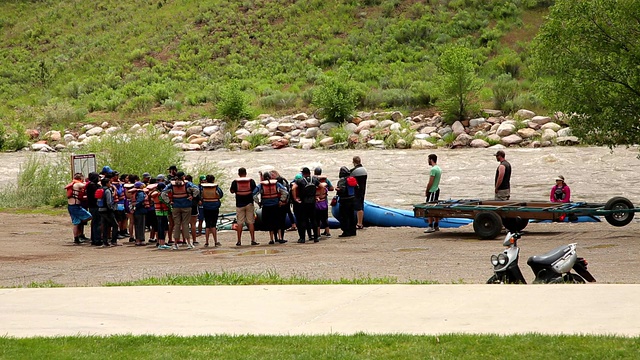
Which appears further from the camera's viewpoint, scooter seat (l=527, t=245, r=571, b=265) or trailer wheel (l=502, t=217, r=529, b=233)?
trailer wheel (l=502, t=217, r=529, b=233)

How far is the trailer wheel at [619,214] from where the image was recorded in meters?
17.9

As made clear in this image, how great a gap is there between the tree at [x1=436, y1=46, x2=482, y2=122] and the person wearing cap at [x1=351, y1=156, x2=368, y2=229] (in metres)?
28.2

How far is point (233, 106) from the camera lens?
176 feet

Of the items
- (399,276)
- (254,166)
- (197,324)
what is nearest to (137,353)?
(197,324)

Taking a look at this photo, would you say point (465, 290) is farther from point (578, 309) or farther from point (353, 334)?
point (353, 334)

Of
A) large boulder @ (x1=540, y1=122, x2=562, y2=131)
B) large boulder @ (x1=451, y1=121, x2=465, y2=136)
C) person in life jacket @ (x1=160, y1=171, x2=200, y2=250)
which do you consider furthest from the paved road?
large boulder @ (x1=451, y1=121, x2=465, y2=136)

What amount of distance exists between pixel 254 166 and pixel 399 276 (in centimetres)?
2661

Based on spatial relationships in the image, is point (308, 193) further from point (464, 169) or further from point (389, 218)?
point (464, 169)

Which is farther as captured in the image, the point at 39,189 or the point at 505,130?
the point at 505,130

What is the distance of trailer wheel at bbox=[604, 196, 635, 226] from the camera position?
17906mm

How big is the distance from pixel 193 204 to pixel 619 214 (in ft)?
26.9

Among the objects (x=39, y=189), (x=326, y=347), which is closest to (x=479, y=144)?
(x=39, y=189)

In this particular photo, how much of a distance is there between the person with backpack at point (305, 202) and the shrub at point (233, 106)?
35422mm

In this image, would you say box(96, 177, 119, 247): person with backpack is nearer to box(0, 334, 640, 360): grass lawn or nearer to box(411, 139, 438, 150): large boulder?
box(0, 334, 640, 360): grass lawn
